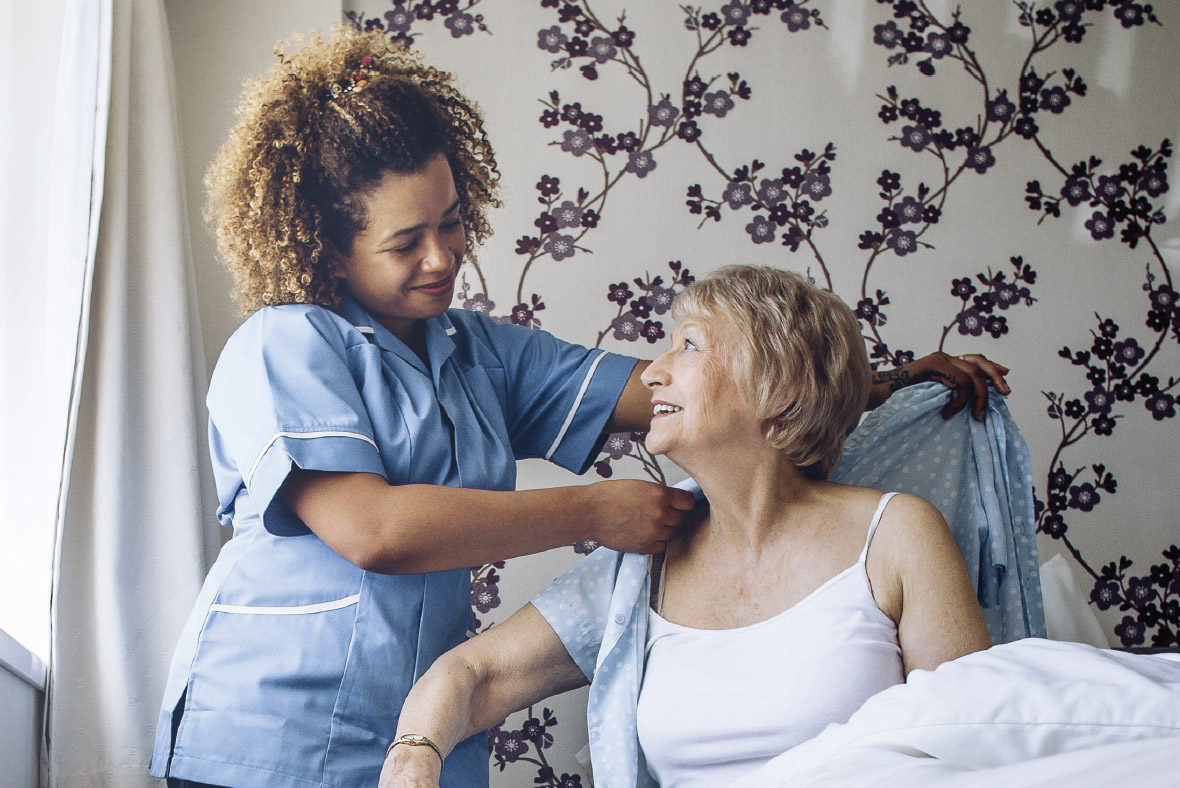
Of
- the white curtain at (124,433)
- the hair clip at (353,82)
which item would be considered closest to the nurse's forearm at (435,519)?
the white curtain at (124,433)

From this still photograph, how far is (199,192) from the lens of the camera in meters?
1.76

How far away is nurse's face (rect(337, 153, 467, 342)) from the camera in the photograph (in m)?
1.43

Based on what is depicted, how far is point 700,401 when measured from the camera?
1.30 metres

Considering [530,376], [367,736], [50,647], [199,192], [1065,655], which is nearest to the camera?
[1065,655]

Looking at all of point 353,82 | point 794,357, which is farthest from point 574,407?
point 353,82

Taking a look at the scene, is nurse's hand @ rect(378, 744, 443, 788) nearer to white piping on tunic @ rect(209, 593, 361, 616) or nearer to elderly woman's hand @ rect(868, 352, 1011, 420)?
white piping on tunic @ rect(209, 593, 361, 616)

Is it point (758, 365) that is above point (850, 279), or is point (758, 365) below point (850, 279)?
below

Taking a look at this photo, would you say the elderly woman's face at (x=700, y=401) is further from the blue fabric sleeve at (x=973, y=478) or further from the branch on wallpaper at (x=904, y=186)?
the branch on wallpaper at (x=904, y=186)

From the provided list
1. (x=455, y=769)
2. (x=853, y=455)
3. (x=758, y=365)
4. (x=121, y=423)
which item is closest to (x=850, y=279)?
(x=853, y=455)

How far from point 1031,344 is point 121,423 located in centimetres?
174

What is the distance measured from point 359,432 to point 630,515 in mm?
390

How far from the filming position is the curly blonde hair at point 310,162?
1424mm

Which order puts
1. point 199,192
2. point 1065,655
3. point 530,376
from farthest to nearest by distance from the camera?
point 199,192
point 530,376
point 1065,655

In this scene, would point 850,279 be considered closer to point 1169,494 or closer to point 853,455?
point 853,455
